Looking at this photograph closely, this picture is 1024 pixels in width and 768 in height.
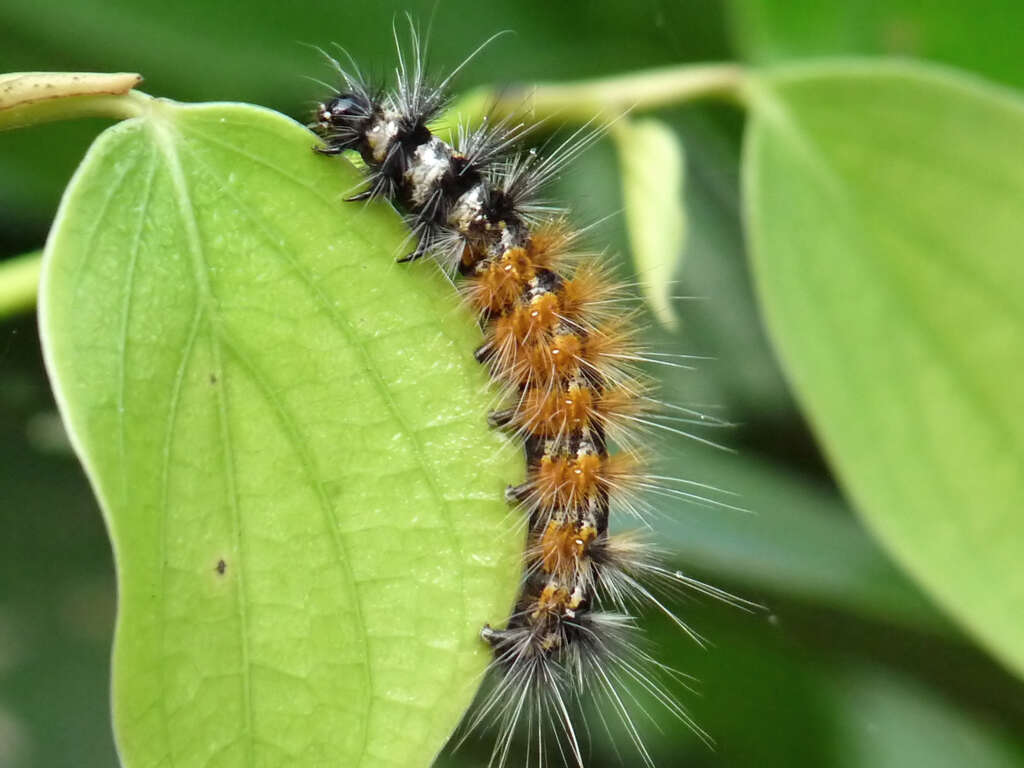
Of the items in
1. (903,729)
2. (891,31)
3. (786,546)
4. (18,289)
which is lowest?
(903,729)

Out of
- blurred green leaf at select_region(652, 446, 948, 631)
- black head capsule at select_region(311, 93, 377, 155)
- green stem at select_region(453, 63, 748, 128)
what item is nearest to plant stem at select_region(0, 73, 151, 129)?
black head capsule at select_region(311, 93, 377, 155)

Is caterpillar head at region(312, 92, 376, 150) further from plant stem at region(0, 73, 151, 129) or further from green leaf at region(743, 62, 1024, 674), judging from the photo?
green leaf at region(743, 62, 1024, 674)

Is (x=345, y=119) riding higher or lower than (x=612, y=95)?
lower

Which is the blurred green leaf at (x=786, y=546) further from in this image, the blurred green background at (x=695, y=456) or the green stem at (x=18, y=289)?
the green stem at (x=18, y=289)

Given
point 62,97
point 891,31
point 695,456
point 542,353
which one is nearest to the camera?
point 62,97

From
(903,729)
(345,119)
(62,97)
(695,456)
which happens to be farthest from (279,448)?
(903,729)

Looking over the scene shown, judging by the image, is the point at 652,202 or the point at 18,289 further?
the point at 652,202

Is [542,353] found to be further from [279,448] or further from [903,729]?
[903,729]

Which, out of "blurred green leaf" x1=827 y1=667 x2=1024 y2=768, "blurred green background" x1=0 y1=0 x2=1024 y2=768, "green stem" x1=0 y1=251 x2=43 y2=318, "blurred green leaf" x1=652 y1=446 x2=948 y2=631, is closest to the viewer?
"green stem" x1=0 y1=251 x2=43 y2=318
